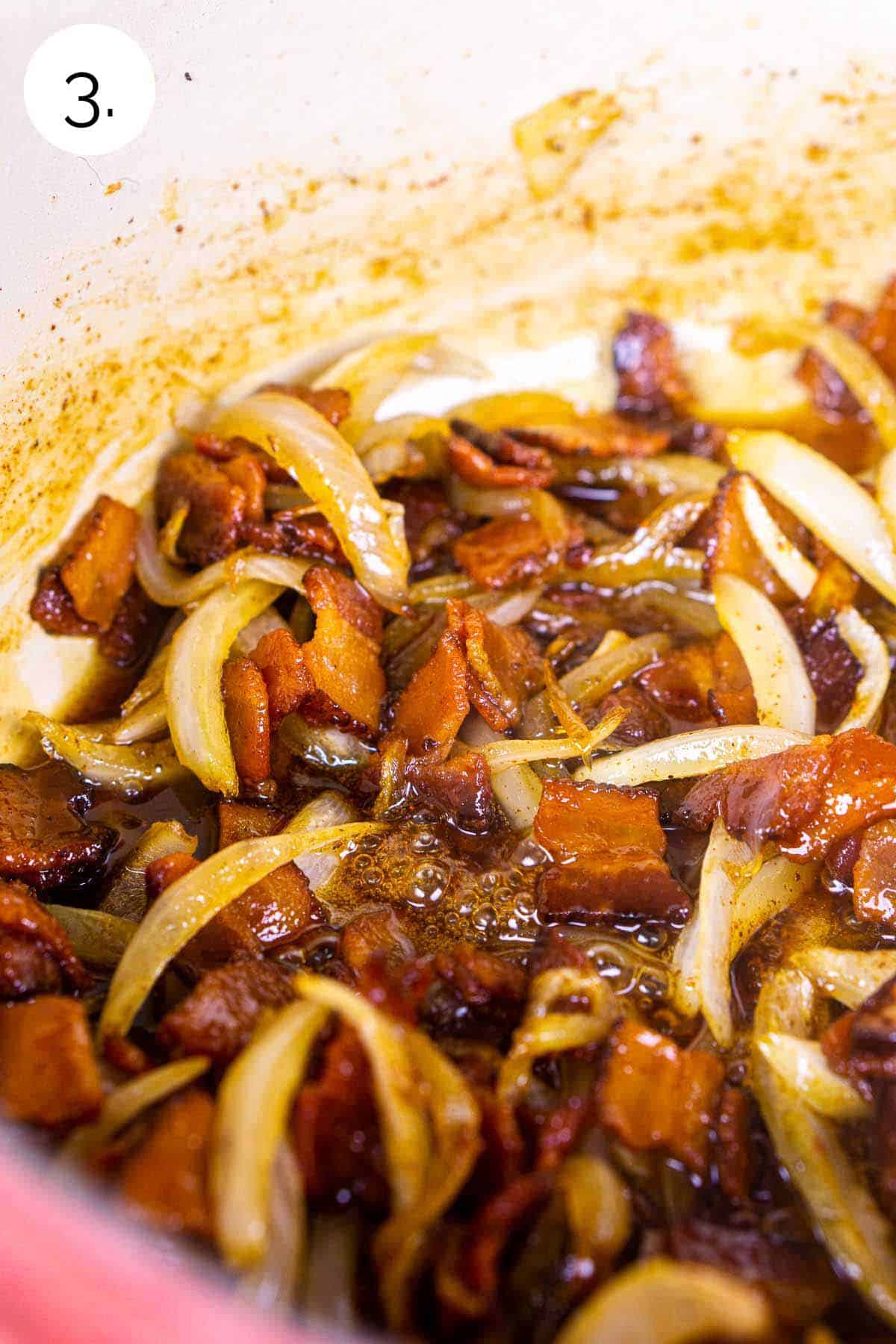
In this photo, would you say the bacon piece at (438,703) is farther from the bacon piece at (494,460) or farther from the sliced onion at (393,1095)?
the sliced onion at (393,1095)

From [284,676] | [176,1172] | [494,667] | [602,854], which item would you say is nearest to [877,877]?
[602,854]

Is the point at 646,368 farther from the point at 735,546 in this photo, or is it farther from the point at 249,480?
the point at 249,480

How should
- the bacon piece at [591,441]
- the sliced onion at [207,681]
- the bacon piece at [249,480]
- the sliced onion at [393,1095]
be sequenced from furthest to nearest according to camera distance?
the bacon piece at [591,441] → the bacon piece at [249,480] → the sliced onion at [207,681] → the sliced onion at [393,1095]

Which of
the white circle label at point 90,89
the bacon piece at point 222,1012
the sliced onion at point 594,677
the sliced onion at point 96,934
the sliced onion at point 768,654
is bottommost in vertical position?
the sliced onion at point 768,654

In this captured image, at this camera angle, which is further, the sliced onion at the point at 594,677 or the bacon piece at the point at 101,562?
the bacon piece at the point at 101,562

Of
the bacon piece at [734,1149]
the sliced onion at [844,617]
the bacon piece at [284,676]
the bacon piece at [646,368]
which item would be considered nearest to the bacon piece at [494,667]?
the bacon piece at [284,676]

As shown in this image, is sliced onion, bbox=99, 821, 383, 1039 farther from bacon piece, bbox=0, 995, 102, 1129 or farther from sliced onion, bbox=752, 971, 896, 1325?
sliced onion, bbox=752, 971, 896, 1325

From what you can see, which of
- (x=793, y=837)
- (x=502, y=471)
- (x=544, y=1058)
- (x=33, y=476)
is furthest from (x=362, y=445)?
(x=544, y=1058)
